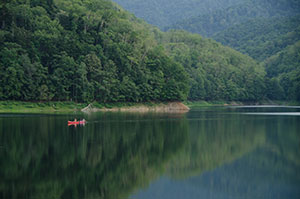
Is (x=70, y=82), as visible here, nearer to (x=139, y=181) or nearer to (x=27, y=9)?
(x=27, y=9)

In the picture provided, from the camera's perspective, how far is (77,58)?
356 feet

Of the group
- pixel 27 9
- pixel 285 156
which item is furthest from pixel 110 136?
pixel 27 9

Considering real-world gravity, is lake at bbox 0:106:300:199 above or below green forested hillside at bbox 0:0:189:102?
below

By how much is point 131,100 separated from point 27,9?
3748cm

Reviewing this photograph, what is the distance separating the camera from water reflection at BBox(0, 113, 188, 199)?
1898cm

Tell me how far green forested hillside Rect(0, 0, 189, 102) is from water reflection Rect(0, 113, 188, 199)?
57.2 m

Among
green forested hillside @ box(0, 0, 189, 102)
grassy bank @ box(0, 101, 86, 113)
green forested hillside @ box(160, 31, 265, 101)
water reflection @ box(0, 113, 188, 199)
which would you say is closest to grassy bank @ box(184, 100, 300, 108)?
green forested hillside @ box(160, 31, 265, 101)

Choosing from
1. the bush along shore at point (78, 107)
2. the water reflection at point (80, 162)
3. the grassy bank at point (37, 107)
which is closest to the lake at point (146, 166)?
the water reflection at point (80, 162)

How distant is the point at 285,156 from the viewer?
29.2m

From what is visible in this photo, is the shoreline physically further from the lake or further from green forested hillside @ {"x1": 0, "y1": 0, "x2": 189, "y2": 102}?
the lake

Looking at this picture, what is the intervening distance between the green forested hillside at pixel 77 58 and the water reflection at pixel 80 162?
188 ft

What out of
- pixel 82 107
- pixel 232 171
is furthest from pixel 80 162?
pixel 82 107

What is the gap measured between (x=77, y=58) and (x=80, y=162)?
282 ft

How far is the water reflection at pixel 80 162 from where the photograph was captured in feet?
62.3
